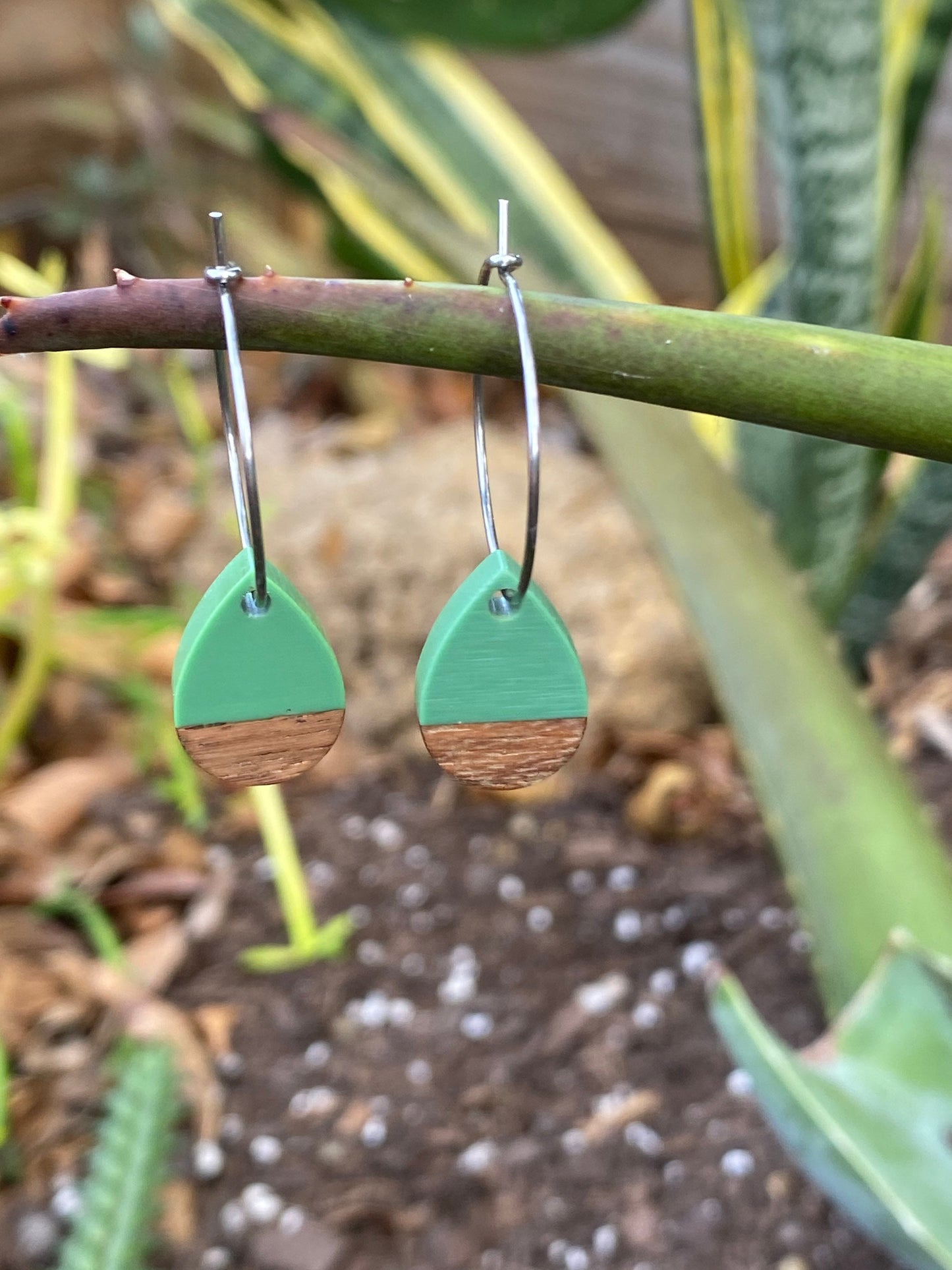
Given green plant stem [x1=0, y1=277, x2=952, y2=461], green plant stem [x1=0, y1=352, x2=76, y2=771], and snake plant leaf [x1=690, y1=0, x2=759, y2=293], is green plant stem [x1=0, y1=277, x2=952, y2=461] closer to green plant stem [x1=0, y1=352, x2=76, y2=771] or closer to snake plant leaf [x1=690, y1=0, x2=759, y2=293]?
green plant stem [x1=0, y1=352, x2=76, y2=771]

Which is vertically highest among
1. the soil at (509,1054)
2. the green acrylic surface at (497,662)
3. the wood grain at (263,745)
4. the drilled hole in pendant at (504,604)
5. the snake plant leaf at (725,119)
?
the snake plant leaf at (725,119)

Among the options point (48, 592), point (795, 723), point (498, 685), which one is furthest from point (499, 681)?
point (48, 592)

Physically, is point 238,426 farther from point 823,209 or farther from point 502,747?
point 823,209

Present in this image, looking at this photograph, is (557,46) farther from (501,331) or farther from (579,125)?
(501,331)

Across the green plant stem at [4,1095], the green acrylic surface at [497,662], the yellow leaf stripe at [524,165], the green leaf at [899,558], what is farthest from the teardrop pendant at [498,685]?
the yellow leaf stripe at [524,165]

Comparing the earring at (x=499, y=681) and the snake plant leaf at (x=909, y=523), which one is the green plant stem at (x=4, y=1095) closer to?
the earring at (x=499, y=681)

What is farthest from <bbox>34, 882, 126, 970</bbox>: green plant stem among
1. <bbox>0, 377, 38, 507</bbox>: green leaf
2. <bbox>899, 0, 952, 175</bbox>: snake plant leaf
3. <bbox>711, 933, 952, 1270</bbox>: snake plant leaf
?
<bbox>899, 0, 952, 175</bbox>: snake plant leaf

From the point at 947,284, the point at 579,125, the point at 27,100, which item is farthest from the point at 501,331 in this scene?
the point at 27,100
